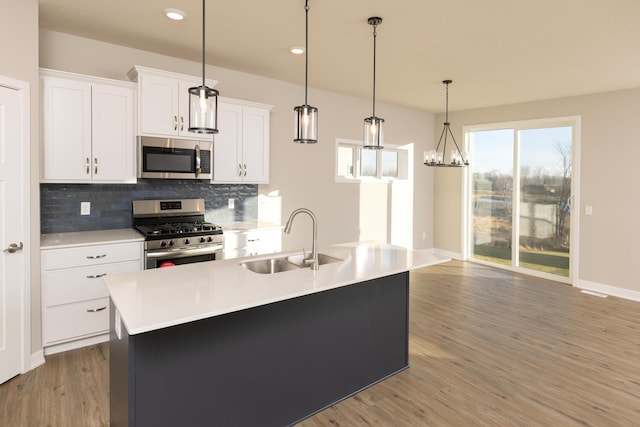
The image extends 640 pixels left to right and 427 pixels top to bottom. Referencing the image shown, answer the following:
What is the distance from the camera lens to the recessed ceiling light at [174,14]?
118 inches

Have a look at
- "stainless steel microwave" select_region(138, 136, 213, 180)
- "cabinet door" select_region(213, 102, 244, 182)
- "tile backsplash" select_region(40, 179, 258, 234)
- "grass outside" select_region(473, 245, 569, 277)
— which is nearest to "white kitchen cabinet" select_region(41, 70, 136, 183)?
"stainless steel microwave" select_region(138, 136, 213, 180)

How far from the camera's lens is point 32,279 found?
2.95 m

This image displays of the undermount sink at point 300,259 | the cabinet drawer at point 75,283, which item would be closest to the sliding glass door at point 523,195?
the undermount sink at point 300,259

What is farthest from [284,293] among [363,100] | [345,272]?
[363,100]

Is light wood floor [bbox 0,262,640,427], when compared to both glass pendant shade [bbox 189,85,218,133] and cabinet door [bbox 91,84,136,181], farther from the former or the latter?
glass pendant shade [bbox 189,85,218,133]

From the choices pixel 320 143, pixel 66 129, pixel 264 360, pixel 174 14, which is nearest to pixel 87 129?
pixel 66 129

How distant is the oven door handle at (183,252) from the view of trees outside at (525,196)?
186 inches

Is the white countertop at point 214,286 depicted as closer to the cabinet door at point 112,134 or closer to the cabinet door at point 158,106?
the cabinet door at point 112,134

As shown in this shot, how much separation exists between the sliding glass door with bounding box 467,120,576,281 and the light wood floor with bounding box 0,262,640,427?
61.9 inches

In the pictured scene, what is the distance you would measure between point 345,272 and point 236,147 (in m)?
2.43

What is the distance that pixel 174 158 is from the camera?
3826 mm

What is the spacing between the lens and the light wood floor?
2.45 m

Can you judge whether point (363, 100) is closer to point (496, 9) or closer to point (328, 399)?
point (496, 9)

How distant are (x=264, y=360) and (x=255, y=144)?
278 cm
